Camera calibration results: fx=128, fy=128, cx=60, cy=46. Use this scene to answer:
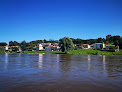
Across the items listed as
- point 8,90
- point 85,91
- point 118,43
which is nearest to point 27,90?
point 8,90

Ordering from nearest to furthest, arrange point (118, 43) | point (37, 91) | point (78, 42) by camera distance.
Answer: point (37, 91)
point (118, 43)
point (78, 42)

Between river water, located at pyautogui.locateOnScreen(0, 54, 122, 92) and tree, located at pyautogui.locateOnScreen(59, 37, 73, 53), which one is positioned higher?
tree, located at pyautogui.locateOnScreen(59, 37, 73, 53)

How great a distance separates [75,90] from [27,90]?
2.97 meters

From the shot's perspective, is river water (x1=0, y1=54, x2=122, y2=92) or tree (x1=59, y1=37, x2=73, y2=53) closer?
river water (x1=0, y1=54, x2=122, y2=92)

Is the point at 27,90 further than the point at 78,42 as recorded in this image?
No

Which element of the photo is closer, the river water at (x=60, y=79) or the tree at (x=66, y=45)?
the river water at (x=60, y=79)

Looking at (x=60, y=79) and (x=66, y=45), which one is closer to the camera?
(x=60, y=79)

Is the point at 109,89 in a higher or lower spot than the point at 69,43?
lower

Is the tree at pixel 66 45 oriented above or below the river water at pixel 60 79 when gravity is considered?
above

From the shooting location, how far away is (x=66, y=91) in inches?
305

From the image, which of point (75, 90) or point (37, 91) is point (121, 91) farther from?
point (37, 91)

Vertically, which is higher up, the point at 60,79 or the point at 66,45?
the point at 66,45

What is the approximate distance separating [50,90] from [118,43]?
11635 centimetres

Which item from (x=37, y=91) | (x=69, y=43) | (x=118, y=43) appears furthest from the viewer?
(x=118, y=43)
